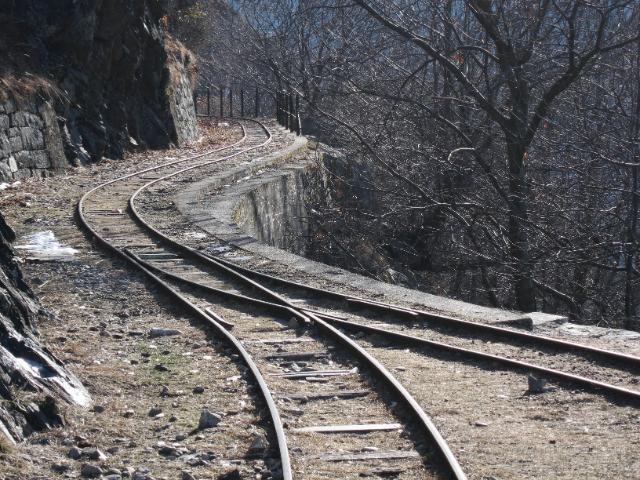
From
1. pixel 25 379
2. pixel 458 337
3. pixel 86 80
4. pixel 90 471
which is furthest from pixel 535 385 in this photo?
pixel 86 80

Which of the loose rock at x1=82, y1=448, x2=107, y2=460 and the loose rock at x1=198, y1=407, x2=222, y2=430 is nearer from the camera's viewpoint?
the loose rock at x1=82, y1=448, x2=107, y2=460

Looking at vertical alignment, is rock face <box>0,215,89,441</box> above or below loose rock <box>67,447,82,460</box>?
above

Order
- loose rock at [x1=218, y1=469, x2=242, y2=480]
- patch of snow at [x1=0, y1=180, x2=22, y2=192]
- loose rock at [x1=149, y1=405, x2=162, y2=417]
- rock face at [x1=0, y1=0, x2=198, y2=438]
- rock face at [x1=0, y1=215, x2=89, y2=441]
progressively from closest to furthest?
loose rock at [x1=218, y1=469, x2=242, y2=480], rock face at [x1=0, y1=215, x2=89, y2=441], loose rock at [x1=149, y1=405, x2=162, y2=417], patch of snow at [x1=0, y1=180, x2=22, y2=192], rock face at [x1=0, y1=0, x2=198, y2=438]

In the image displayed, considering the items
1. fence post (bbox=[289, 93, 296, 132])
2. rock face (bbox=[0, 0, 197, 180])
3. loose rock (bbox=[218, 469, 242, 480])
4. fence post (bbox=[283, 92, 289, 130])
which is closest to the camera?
loose rock (bbox=[218, 469, 242, 480])

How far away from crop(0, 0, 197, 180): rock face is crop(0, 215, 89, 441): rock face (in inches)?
576

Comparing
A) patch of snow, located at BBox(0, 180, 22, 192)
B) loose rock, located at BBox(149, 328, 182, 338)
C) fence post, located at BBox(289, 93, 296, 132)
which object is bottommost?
loose rock, located at BBox(149, 328, 182, 338)

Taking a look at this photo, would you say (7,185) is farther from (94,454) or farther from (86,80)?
(94,454)

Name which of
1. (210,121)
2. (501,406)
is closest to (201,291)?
(501,406)

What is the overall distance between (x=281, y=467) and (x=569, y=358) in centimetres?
377

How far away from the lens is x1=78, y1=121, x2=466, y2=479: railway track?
20.4ft

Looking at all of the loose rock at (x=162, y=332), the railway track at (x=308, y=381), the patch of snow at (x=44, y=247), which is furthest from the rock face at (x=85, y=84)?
the loose rock at (x=162, y=332)

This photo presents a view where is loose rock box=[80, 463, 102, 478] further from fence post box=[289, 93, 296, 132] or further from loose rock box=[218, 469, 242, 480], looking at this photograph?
fence post box=[289, 93, 296, 132]

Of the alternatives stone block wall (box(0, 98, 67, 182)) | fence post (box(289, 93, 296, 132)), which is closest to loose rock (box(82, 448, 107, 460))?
stone block wall (box(0, 98, 67, 182))

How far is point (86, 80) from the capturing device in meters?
29.2
